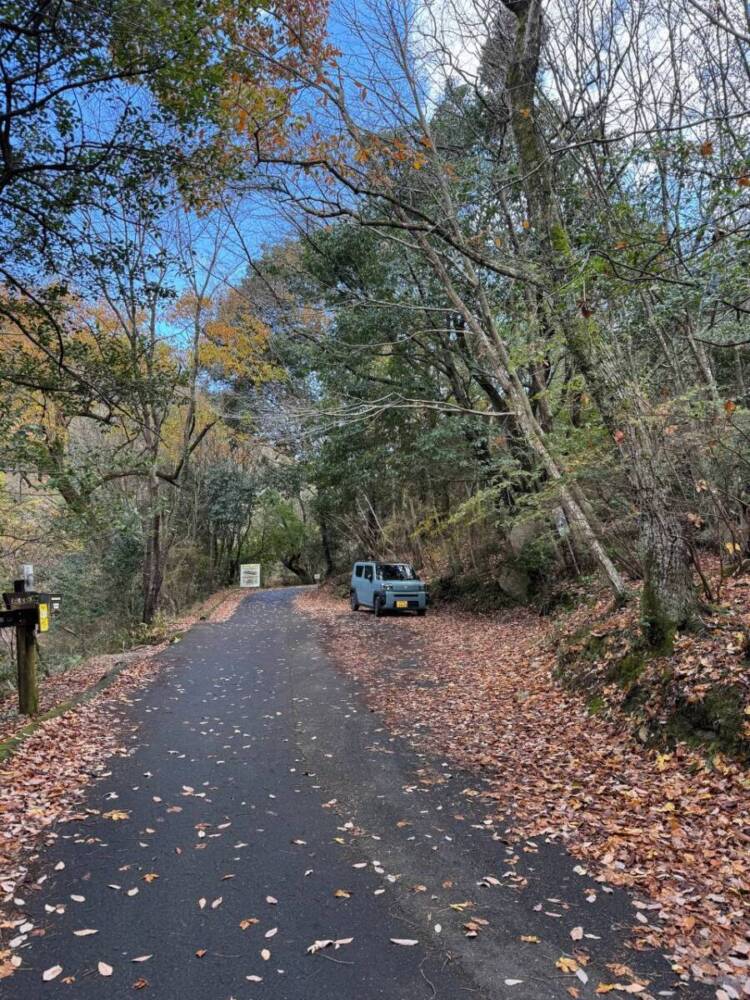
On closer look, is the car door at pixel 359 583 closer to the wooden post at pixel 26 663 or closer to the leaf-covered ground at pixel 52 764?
the leaf-covered ground at pixel 52 764

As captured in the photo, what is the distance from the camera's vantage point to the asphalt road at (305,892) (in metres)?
2.88

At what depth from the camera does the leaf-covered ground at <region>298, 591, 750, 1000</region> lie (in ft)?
10.5

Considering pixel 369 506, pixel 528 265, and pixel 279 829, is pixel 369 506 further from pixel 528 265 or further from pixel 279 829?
pixel 279 829

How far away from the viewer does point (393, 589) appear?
55.4 ft

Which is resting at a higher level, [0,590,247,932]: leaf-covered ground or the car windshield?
the car windshield

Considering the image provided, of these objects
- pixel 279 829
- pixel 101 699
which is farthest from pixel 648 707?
pixel 101 699

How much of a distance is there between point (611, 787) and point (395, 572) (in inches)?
509

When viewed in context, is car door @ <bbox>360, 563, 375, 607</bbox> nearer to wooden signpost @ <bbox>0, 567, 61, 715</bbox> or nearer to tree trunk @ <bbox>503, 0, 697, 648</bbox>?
wooden signpost @ <bbox>0, 567, 61, 715</bbox>

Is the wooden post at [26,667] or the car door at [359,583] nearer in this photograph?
the wooden post at [26,667]

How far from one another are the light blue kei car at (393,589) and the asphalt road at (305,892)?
10343 millimetres

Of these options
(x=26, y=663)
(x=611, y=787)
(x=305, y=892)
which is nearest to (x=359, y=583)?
(x=26, y=663)

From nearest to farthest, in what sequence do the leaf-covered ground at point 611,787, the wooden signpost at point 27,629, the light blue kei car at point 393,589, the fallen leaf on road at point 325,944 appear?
the fallen leaf on road at point 325,944
the leaf-covered ground at point 611,787
the wooden signpost at point 27,629
the light blue kei car at point 393,589

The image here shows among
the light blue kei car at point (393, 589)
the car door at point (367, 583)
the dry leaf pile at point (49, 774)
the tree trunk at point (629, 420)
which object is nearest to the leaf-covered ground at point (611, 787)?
the tree trunk at point (629, 420)

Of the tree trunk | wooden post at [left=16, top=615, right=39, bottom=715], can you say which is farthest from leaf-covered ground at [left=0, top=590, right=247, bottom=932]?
the tree trunk
